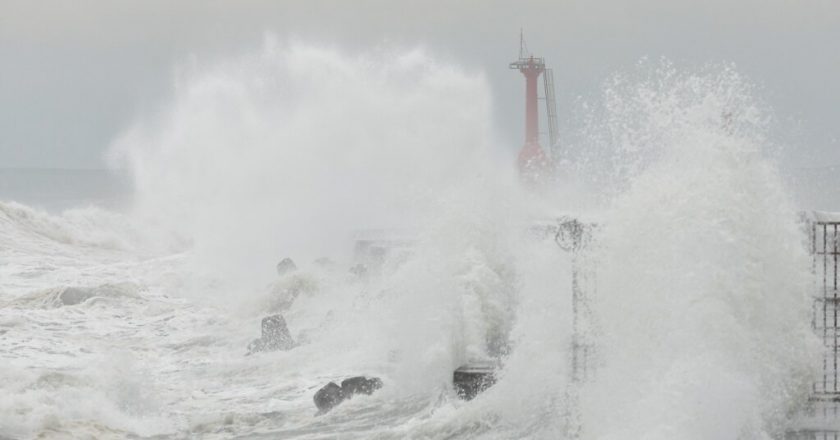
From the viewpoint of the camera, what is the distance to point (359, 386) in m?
10.9

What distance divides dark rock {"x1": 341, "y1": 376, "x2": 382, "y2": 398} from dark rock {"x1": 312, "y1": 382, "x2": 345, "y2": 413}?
66 millimetres

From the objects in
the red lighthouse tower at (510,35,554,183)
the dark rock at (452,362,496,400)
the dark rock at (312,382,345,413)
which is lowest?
the dark rock at (312,382,345,413)

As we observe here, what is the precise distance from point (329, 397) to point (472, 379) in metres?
1.37

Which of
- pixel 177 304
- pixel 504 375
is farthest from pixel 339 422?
pixel 177 304

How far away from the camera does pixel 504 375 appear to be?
9930mm

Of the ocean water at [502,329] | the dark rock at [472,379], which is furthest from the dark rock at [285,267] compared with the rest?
the dark rock at [472,379]

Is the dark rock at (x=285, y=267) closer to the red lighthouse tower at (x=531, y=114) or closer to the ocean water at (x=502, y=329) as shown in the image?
the ocean water at (x=502, y=329)

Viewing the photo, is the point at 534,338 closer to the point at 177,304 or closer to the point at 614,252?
the point at 614,252

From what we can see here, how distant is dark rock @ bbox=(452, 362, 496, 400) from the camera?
33.1 feet

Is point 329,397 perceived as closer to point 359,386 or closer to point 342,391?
point 342,391

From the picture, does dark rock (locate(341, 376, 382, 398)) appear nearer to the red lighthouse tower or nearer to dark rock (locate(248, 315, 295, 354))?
dark rock (locate(248, 315, 295, 354))

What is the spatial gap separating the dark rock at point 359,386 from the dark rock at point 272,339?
3.62 m

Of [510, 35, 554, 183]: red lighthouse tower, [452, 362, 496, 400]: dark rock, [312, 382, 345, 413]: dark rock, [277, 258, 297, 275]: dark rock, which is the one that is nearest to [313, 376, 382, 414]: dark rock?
[312, 382, 345, 413]: dark rock

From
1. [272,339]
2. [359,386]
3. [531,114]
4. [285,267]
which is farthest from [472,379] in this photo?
[531,114]
